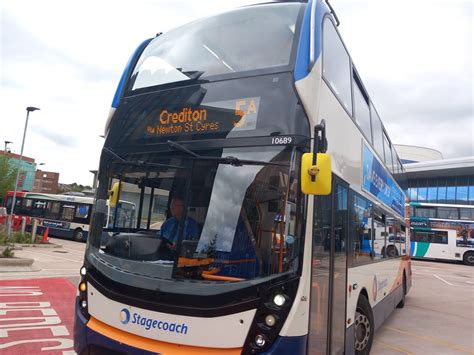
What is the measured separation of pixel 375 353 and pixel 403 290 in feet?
16.1

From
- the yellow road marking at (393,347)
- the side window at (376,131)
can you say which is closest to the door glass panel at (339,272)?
the yellow road marking at (393,347)

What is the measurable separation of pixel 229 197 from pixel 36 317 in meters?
5.00

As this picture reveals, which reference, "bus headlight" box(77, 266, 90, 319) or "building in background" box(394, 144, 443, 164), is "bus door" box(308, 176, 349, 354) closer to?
"bus headlight" box(77, 266, 90, 319)

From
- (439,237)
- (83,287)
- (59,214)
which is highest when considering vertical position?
(439,237)

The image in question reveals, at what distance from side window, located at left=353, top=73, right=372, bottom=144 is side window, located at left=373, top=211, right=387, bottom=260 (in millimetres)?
1387

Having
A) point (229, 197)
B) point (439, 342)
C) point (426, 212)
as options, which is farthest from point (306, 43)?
point (426, 212)

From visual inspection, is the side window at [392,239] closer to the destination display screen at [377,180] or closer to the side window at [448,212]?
the destination display screen at [377,180]

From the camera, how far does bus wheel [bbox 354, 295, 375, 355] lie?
5320 millimetres

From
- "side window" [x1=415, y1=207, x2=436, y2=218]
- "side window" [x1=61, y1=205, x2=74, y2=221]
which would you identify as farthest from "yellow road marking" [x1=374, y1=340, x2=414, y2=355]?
"side window" [x1=415, y1=207, x2=436, y2=218]

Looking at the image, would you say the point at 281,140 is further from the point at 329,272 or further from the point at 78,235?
the point at 78,235

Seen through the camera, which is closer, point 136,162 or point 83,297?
point 83,297

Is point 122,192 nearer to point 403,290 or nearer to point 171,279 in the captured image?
point 171,279

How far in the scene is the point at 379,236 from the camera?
6859 millimetres

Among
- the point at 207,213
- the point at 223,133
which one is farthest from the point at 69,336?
the point at 223,133
